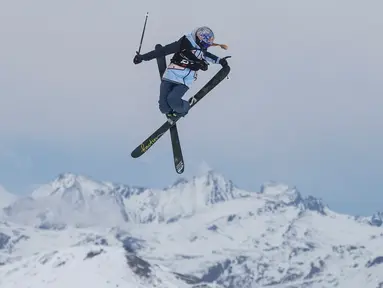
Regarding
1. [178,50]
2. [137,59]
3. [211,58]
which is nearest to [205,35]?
[178,50]

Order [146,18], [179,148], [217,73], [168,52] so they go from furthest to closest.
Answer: [179,148] < [217,73] < [168,52] < [146,18]

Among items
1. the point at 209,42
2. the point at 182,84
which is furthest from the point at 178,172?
the point at 209,42

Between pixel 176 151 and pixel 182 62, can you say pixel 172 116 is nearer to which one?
pixel 176 151

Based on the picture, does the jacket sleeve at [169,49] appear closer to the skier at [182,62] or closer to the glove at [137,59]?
the skier at [182,62]

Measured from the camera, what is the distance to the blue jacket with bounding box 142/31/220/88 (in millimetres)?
23812

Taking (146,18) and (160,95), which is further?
(160,95)

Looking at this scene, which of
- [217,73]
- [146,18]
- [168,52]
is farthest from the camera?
Result: [217,73]

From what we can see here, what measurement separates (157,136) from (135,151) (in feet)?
3.33

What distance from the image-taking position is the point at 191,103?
26.6 metres

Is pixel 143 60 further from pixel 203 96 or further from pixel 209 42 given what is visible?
pixel 203 96

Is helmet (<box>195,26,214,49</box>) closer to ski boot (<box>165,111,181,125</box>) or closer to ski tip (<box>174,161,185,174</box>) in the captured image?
ski boot (<box>165,111,181,125</box>)

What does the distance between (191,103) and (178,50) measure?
3053 mm

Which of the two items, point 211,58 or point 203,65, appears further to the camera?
point 211,58

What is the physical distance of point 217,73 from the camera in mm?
26250
